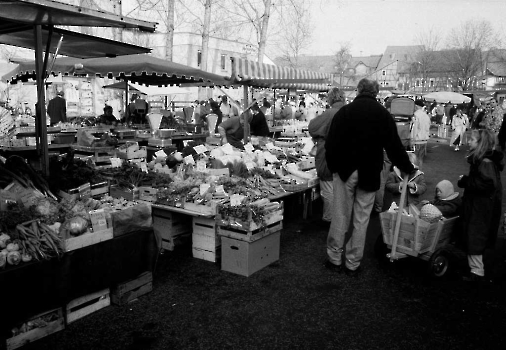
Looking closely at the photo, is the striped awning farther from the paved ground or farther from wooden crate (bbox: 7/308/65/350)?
wooden crate (bbox: 7/308/65/350)

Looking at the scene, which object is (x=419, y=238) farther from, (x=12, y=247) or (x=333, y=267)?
(x=12, y=247)

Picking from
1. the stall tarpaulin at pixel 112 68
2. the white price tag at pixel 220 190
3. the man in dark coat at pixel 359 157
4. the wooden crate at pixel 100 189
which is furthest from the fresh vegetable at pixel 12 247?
the stall tarpaulin at pixel 112 68

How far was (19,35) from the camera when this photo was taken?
507 centimetres

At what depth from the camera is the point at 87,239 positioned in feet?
11.7

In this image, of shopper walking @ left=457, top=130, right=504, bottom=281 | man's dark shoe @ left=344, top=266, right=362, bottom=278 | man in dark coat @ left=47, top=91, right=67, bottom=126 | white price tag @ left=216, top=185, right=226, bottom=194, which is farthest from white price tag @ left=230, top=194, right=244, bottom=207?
man in dark coat @ left=47, top=91, right=67, bottom=126

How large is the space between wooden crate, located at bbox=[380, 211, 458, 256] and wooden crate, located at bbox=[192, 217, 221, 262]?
1926 mm

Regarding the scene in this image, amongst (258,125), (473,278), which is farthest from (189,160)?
(258,125)

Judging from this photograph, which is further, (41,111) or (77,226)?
(41,111)

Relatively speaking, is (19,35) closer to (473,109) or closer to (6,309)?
(6,309)

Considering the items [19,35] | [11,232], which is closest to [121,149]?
[19,35]

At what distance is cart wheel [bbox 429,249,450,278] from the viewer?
14.6 feet

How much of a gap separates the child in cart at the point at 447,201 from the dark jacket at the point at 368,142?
2.58 feet

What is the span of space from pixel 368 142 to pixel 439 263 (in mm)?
1526

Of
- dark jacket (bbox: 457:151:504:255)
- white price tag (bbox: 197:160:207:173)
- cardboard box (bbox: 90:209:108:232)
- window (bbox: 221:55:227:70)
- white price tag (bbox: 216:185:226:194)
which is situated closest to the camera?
cardboard box (bbox: 90:209:108:232)
